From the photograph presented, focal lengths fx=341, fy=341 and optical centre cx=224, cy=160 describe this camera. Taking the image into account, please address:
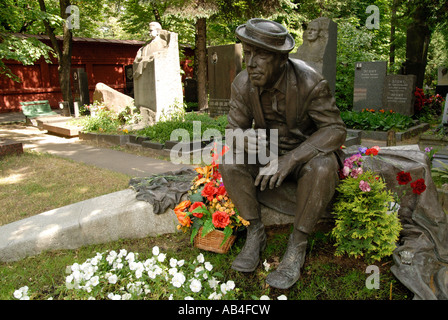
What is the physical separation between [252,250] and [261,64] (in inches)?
54.5

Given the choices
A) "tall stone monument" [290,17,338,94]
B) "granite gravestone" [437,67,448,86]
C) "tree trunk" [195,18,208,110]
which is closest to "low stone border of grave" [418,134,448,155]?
"tall stone monument" [290,17,338,94]

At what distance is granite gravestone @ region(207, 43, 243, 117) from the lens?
34.9ft

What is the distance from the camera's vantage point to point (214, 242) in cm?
283

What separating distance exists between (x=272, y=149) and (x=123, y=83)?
807 inches

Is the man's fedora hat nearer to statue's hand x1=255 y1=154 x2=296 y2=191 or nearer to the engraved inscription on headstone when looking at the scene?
statue's hand x1=255 y1=154 x2=296 y2=191

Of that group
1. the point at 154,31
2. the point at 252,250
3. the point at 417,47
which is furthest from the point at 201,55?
the point at 252,250

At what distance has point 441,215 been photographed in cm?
273

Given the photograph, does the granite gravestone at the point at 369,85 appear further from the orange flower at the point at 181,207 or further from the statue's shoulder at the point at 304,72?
the orange flower at the point at 181,207

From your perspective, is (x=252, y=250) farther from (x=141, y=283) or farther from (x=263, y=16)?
(x=263, y=16)

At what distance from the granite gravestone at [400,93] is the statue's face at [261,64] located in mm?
9354

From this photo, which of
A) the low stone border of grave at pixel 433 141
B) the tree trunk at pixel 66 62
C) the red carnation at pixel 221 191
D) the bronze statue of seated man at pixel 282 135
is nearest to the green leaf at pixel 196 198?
the red carnation at pixel 221 191

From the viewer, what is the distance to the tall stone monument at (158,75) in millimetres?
9211

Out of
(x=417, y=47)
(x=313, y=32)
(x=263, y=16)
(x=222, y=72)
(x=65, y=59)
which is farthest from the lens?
(x=65, y=59)
